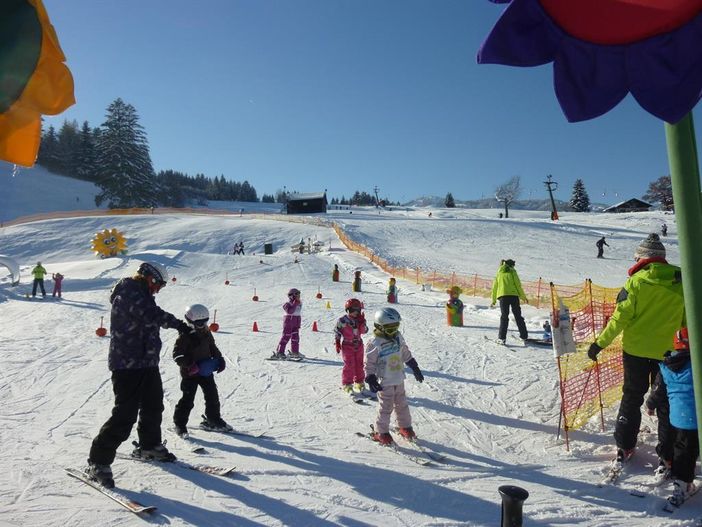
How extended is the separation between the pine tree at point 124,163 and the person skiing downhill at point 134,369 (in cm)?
6548

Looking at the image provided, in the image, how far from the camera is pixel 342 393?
7117 mm

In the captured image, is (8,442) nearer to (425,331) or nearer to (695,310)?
(695,310)

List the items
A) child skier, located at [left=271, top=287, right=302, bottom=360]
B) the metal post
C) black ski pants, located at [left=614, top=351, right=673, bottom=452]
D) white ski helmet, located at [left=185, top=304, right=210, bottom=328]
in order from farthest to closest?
1. child skier, located at [left=271, top=287, right=302, bottom=360]
2. white ski helmet, located at [left=185, top=304, right=210, bottom=328]
3. black ski pants, located at [left=614, top=351, right=673, bottom=452]
4. the metal post

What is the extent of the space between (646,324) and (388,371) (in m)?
2.52

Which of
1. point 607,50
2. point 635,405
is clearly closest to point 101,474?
point 607,50

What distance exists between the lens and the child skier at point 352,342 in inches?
271

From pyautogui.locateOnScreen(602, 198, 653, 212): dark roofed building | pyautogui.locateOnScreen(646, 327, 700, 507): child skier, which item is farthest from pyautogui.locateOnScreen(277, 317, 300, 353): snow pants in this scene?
pyautogui.locateOnScreen(602, 198, 653, 212): dark roofed building

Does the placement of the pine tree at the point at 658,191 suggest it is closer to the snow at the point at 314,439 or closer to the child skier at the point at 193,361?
the snow at the point at 314,439

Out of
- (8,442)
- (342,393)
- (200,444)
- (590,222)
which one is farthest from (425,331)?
(590,222)

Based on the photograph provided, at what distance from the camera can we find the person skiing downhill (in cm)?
412

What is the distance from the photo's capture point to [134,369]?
432cm

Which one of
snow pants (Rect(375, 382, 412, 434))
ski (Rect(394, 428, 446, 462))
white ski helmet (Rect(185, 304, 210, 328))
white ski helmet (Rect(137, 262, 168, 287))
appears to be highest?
white ski helmet (Rect(137, 262, 168, 287))

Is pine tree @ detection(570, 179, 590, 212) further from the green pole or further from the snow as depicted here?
the green pole

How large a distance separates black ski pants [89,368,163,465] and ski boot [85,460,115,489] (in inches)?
1.5
